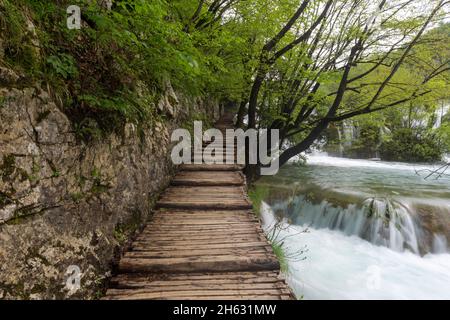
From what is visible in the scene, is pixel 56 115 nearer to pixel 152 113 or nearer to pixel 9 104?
pixel 9 104

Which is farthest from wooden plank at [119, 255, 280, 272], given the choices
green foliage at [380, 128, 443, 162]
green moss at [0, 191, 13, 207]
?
green foliage at [380, 128, 443, 162]

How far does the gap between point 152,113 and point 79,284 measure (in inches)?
102

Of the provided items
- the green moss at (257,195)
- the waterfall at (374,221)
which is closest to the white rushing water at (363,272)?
the waterfall at (374,221)

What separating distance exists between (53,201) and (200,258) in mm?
1455

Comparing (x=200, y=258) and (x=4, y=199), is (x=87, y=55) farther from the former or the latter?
(x=200, y=258)

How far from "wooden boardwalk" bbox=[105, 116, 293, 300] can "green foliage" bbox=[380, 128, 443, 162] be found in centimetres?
1995

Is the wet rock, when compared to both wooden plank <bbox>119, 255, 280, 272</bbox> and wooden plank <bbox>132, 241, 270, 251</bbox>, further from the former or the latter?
wooden plank <bbox>132, 241, 270, 251</bbox>

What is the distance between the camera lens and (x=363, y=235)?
8328mm

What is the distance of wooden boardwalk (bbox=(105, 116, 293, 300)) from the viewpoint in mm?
2221

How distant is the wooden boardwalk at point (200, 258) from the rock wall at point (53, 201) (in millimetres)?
270

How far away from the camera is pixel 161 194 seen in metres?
4.30

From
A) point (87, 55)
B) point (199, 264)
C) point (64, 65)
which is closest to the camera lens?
point (64, 65)

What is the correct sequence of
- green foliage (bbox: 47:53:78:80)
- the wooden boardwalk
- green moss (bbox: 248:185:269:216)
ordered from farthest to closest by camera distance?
green moss (bbox: 248:185:269:216) → the wooden boardwalk → green foliage (bbox: 47:53:78:80)

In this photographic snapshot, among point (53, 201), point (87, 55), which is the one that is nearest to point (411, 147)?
point (87, 55)
